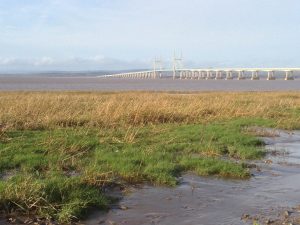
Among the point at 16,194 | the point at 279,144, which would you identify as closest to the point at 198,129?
the point at 279,144

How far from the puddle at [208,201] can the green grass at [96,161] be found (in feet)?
1.29

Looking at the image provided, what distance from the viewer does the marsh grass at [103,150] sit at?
6.93m

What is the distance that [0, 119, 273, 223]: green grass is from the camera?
6703 mm

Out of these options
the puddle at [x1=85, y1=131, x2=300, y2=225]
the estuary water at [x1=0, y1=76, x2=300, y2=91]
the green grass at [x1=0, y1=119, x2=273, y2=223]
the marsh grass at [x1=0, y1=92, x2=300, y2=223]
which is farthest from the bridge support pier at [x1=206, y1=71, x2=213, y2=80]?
the puddle at [x1=85, y1=131, x2=300, y2=225]

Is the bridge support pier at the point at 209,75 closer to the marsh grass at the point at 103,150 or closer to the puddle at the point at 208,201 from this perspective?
the marsh grass at the point at 103,150

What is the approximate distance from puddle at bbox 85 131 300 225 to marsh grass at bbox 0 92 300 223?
387 millimetres

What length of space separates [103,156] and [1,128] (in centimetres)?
382

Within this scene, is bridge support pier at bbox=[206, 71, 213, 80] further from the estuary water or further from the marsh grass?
the marsh grass

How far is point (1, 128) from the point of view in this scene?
12.6m

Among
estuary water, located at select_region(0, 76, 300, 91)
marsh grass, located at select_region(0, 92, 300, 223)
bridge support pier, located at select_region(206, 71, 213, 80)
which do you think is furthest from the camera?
bridge support pier, located at select_region(206, 71, 213, 80)

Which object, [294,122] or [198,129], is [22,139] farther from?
[294,122]

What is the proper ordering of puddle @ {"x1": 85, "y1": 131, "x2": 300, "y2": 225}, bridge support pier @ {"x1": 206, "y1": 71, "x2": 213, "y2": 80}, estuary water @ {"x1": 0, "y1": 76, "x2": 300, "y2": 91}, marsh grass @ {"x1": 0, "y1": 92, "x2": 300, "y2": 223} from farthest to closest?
bridge support pier @ {"x1": 206, "y1": 71, "x2": 213, "y2": 80}
estuary water @ {"x1": 0, "y1": 76, "x2": 300, "y2": 91}
marsh grass @ {"x1": 0, "y1": 92, "x2": 300, "y2": 223}
puddle @ {"x1": 85, "y1": 131, "x2": 300, "y2": 225}

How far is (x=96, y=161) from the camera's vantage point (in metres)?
9.52

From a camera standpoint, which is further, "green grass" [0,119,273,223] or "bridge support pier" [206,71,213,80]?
"bridge support pier" [206,71,213,80]
